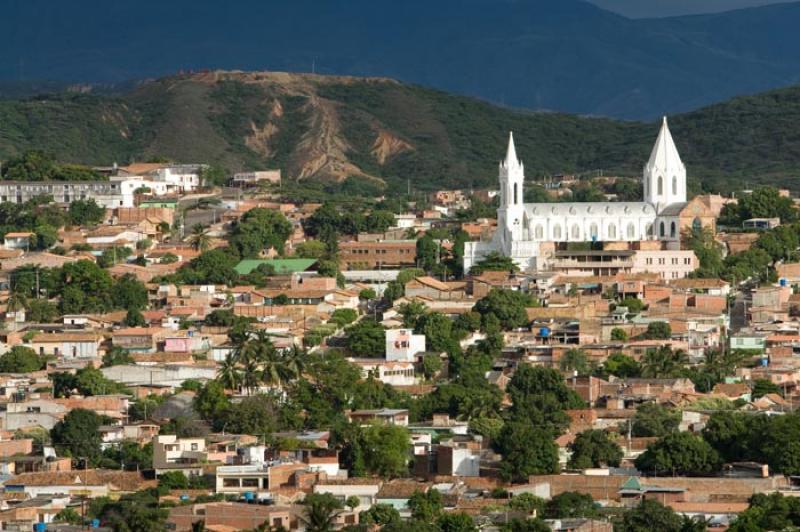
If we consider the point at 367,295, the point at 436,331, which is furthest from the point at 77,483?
the point at 367,295

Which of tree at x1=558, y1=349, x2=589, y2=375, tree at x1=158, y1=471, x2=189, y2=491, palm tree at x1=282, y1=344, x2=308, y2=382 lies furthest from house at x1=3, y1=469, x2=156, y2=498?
tree at x1=558, y1=349, x2=589, y2=375

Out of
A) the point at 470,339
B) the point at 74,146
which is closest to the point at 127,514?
the point at 470,339

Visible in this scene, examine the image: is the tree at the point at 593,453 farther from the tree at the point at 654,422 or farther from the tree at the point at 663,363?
the tree at the point at 663,363

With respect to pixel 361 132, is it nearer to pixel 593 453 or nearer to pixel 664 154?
pixel 664 154

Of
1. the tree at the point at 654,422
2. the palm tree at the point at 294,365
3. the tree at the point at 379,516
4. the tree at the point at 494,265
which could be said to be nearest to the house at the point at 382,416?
the palm tree at the point at 294,365

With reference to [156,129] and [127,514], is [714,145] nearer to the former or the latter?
[156,129]

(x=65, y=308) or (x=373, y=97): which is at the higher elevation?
(x=373, y=97)
